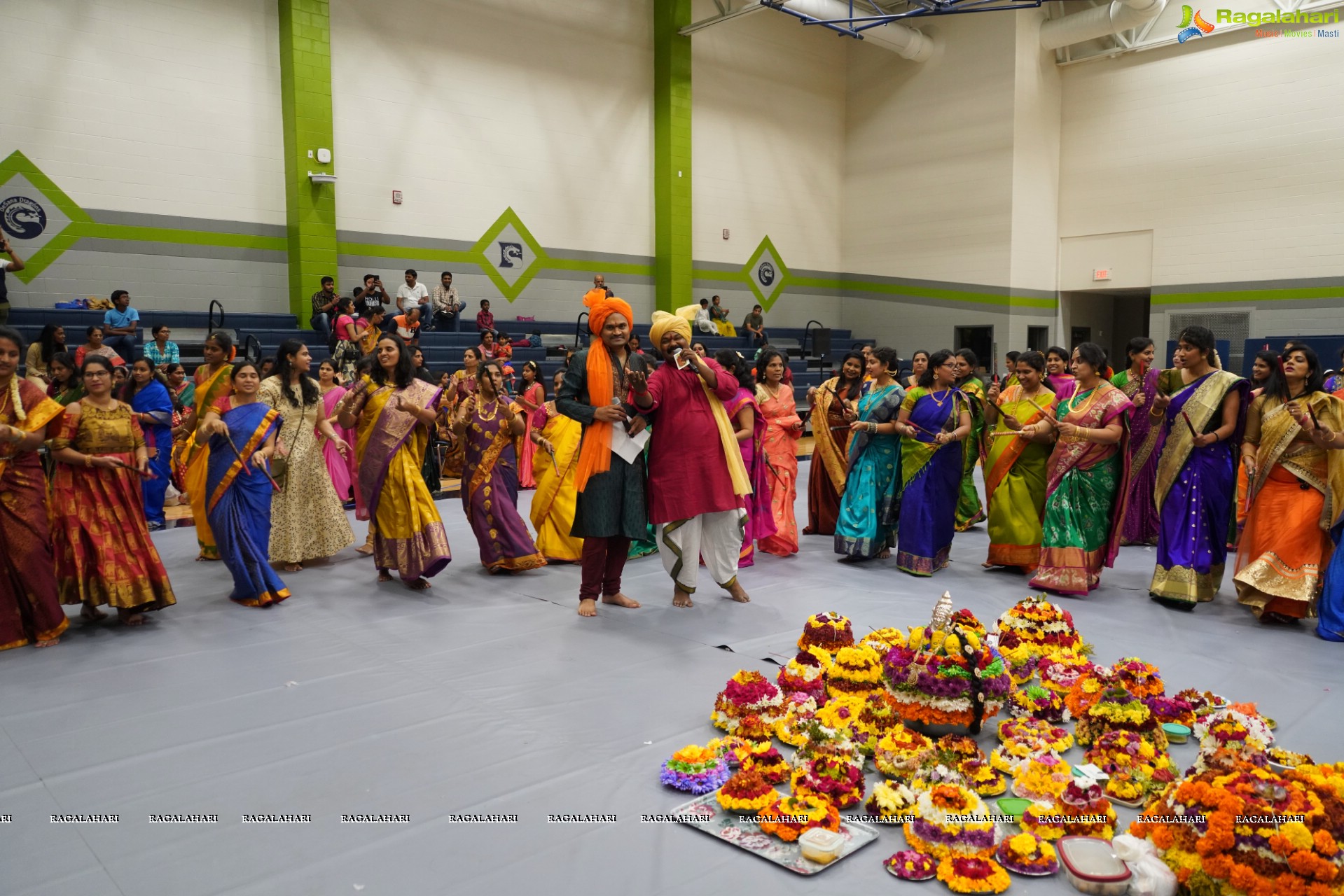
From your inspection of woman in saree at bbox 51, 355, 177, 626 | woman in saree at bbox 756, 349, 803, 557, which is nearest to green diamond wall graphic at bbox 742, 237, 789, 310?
woman in saree at bbox 756, 349, 803, 557

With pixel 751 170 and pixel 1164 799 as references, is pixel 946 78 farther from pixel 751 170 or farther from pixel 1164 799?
A: pixel 1164 799

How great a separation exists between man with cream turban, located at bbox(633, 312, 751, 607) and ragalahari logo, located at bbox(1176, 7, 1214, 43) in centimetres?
1336

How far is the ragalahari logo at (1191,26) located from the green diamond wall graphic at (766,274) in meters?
7.13

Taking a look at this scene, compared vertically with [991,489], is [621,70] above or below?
above

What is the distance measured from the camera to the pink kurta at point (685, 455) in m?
4.71

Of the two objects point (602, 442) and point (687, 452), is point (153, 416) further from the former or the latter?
point (687, 452)

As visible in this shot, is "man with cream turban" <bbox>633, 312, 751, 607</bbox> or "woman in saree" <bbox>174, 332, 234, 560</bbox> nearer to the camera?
"man with cream turban" <bbox>633, 312, 751, 607</bbox>

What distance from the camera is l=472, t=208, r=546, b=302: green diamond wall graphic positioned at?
560 inches

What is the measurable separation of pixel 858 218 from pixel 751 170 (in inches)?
101

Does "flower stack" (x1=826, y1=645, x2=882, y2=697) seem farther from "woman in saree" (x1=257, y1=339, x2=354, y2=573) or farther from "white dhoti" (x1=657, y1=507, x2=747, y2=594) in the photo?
"woman in saree" (x1=257, y1=339, x2=354, y2=573)

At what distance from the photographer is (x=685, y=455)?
4.72 m

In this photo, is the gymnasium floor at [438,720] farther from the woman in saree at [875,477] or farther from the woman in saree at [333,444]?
the woman in saree at [333,444]

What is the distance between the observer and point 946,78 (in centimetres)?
1642

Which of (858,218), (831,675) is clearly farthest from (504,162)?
(831,675)
